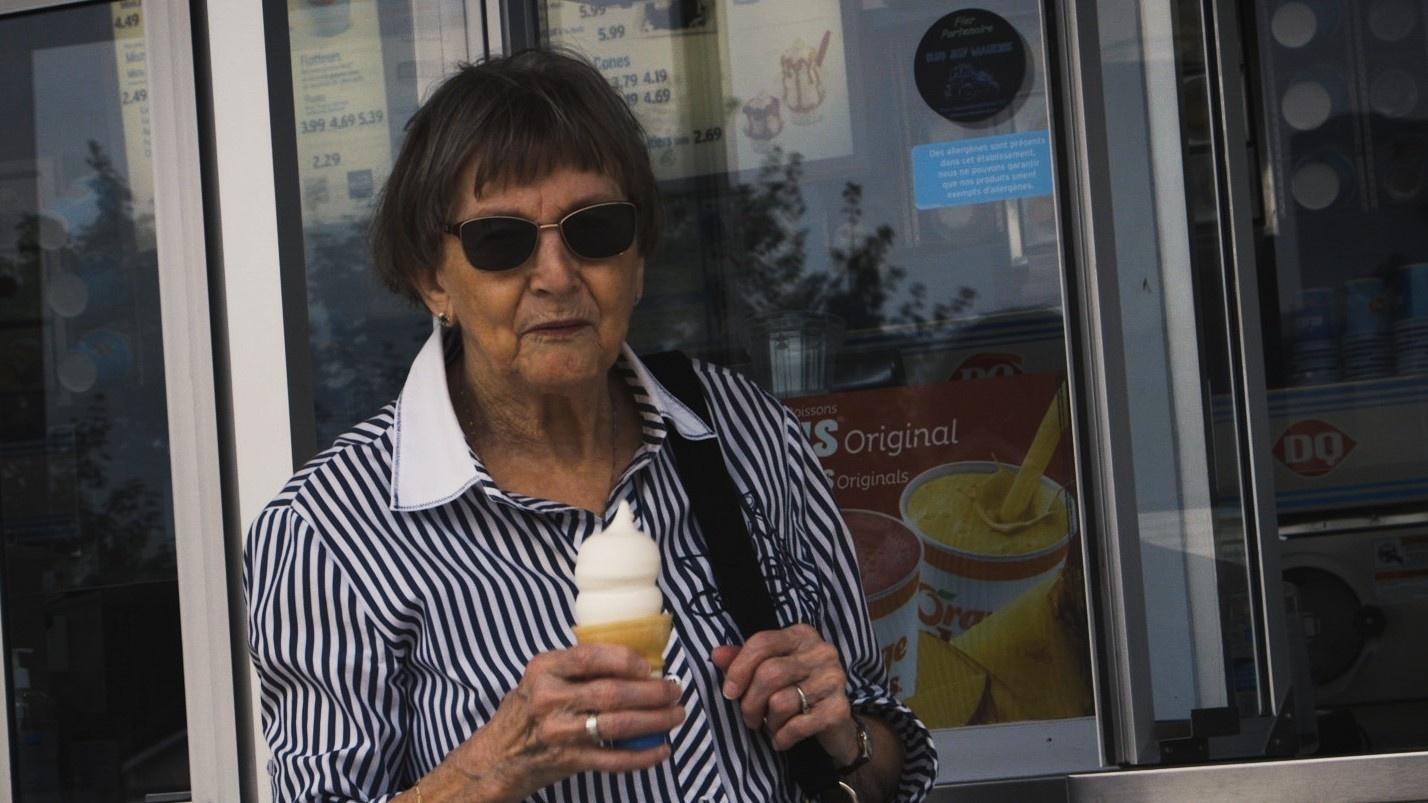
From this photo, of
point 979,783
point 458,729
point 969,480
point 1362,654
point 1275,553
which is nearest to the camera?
point 458,729

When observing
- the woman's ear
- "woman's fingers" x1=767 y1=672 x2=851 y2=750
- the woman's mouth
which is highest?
the woman's ear

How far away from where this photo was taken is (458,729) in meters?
1.82

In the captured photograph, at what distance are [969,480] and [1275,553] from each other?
749 mm

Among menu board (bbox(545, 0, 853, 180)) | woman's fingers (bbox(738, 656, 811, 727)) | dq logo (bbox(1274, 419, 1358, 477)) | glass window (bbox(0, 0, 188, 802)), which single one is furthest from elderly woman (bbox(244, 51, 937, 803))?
dq logo (bbox(1274, 419, 1358, 477))

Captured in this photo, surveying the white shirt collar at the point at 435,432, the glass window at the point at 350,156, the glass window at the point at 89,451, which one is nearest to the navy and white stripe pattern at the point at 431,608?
the white shirt collar at the point at 435,432

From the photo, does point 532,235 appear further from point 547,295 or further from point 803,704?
point 803,704

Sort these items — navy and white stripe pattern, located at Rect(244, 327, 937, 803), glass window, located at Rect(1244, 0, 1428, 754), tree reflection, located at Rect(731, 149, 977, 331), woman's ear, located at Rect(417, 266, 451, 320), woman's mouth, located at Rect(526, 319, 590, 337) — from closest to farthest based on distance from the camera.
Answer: navy and white stripe pattern, located at Rect(244, 327, 937, 803)
woman's mouth, located at Rect(526, 319, 590, 337)
woman's ear, located at Rect(417, 266, 451, 320)
tree reflection, located at Rect(731, 149, 977, 331)
glass window, located at Rect(1244, 0, 1428, 754)

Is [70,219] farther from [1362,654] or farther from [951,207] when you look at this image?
[1362,654]

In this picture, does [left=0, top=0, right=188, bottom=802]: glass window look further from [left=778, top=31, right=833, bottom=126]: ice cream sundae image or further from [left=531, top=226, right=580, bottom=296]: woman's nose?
[left=531, top=226, right=580, bottom=296]: woman's nose

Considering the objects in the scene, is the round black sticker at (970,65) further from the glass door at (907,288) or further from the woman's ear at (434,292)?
the woman's ear at (434,292)

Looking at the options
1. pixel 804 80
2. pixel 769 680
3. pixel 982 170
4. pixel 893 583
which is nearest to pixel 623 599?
pixel 769 680

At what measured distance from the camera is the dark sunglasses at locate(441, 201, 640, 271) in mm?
1893

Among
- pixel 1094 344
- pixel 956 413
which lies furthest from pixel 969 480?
pixel 1094 344

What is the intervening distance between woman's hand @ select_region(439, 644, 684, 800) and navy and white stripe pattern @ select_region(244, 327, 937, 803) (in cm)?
14
